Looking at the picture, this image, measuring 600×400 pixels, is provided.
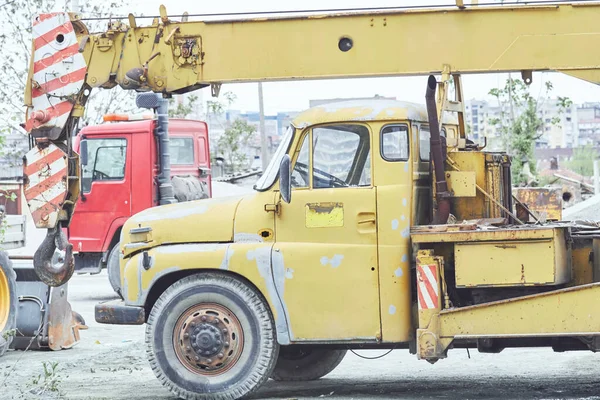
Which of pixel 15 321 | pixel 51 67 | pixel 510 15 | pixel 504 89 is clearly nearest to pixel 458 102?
pixel 510 15

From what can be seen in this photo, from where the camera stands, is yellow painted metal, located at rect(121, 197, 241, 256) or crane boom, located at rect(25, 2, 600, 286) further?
crane boom, located at rect(25, 2, 600, 286)

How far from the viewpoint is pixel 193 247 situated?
968cm

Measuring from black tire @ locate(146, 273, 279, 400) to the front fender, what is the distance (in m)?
0.11

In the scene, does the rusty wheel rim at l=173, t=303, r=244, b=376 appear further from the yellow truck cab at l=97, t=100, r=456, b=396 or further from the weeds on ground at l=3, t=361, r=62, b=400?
the weeds on ground at l=3, t=361, r=62, b=400

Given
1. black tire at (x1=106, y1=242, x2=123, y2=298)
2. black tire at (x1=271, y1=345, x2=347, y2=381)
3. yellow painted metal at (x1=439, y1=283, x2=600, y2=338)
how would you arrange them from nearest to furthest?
1. yellow painted metal at (x1=439, y1=283, x2=600, y2=338)
2. black tire at (x1=271, y1=345, x2=347, y2=381)
3. black tire at (x1=106, y1=242, x2=123, y2=298)

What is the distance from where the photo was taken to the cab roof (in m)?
9.52

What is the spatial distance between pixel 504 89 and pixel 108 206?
24219 mm

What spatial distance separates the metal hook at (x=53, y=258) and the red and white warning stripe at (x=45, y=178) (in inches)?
5.7

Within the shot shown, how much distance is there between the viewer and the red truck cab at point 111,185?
709 inches

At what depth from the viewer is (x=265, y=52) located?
33.5 feet

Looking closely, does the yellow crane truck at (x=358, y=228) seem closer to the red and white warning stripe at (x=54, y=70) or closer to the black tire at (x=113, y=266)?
the red and white warning stripe at (x=54, y=70)

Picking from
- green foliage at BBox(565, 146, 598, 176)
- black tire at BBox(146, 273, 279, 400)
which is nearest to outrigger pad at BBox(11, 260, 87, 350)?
black tire at BBox(146, 273, 279, 400)

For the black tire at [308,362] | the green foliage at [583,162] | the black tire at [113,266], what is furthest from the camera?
the green foliage at [583,162]

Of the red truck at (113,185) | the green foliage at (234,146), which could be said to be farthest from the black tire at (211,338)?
the green foliage at (234,146)
